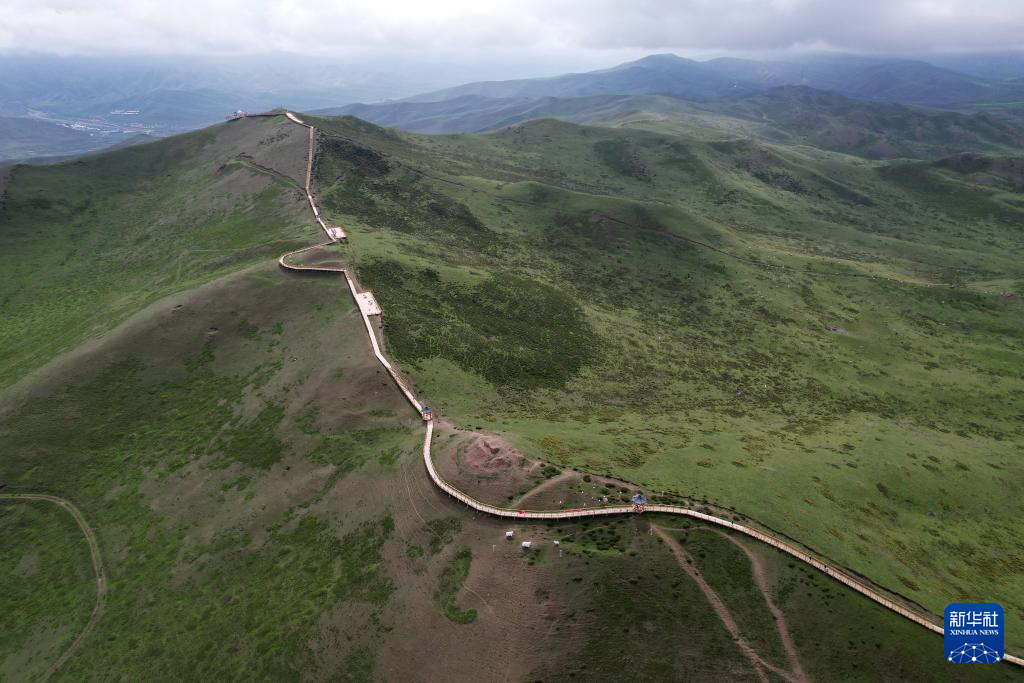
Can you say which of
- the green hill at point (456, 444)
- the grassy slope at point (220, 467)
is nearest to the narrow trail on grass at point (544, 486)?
the green hill at point (456, 444)

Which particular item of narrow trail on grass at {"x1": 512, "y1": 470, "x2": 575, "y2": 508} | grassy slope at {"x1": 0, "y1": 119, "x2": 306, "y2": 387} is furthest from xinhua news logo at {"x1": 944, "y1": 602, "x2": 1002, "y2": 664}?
grassy slope at {"x1": 0, "y1": 119, "x2": 306, "y2": 387}

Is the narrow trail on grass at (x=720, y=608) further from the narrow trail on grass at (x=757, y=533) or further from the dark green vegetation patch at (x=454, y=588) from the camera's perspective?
the dark green vegetation patch at (x=454, y=588)

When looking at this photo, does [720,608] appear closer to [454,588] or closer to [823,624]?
[823,624]

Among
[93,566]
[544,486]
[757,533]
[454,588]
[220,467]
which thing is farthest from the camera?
[220,467]

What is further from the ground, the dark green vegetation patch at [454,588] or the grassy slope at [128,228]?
the grassy slope at [128,228]

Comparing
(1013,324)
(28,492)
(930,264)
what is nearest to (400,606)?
(28,492)

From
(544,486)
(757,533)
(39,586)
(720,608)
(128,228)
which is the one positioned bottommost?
(39,586)

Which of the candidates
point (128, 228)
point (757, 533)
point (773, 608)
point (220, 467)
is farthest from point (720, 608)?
point (128, 228)
